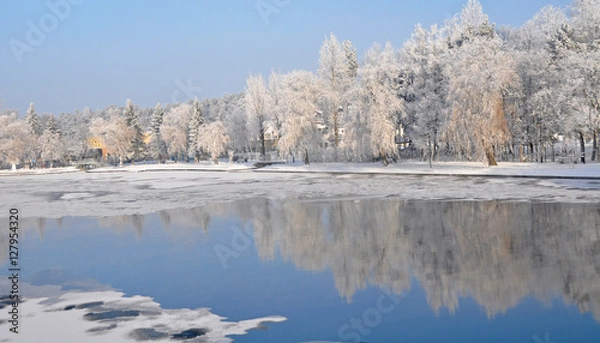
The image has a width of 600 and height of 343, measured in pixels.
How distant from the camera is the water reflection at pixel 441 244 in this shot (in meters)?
10.0

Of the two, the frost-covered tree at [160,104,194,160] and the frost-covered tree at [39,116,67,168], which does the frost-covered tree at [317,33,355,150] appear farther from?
the frost-covered tree at [39,116,67,168]

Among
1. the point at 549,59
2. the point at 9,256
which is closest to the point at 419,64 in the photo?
the point at 549,59

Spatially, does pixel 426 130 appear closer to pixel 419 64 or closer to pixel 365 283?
pixel 419 64

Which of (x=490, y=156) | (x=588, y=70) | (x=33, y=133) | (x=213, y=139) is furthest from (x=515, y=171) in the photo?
(x=33, y=133)

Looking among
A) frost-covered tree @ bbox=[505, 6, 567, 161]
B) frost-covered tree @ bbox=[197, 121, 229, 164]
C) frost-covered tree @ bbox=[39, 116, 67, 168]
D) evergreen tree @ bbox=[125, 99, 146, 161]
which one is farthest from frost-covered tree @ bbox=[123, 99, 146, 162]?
frost-covered tree @ bbox=[505, 6, 567, 161]

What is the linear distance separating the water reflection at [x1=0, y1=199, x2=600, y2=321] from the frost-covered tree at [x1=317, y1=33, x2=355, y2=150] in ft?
129

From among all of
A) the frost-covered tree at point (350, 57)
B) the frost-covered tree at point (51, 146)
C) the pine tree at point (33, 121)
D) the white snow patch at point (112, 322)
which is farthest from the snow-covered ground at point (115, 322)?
the pine tree at point (33, 121)

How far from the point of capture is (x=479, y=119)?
4078 cm

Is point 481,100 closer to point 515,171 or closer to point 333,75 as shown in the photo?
point 515,171

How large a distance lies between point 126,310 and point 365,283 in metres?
4.84

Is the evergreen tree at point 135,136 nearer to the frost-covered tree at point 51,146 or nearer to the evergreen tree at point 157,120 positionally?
the evergreen tree at point 157,120

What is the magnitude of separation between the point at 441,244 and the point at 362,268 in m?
3.40

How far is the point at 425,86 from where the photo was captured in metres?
53.8

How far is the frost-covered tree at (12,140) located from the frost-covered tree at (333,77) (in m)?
57.7
